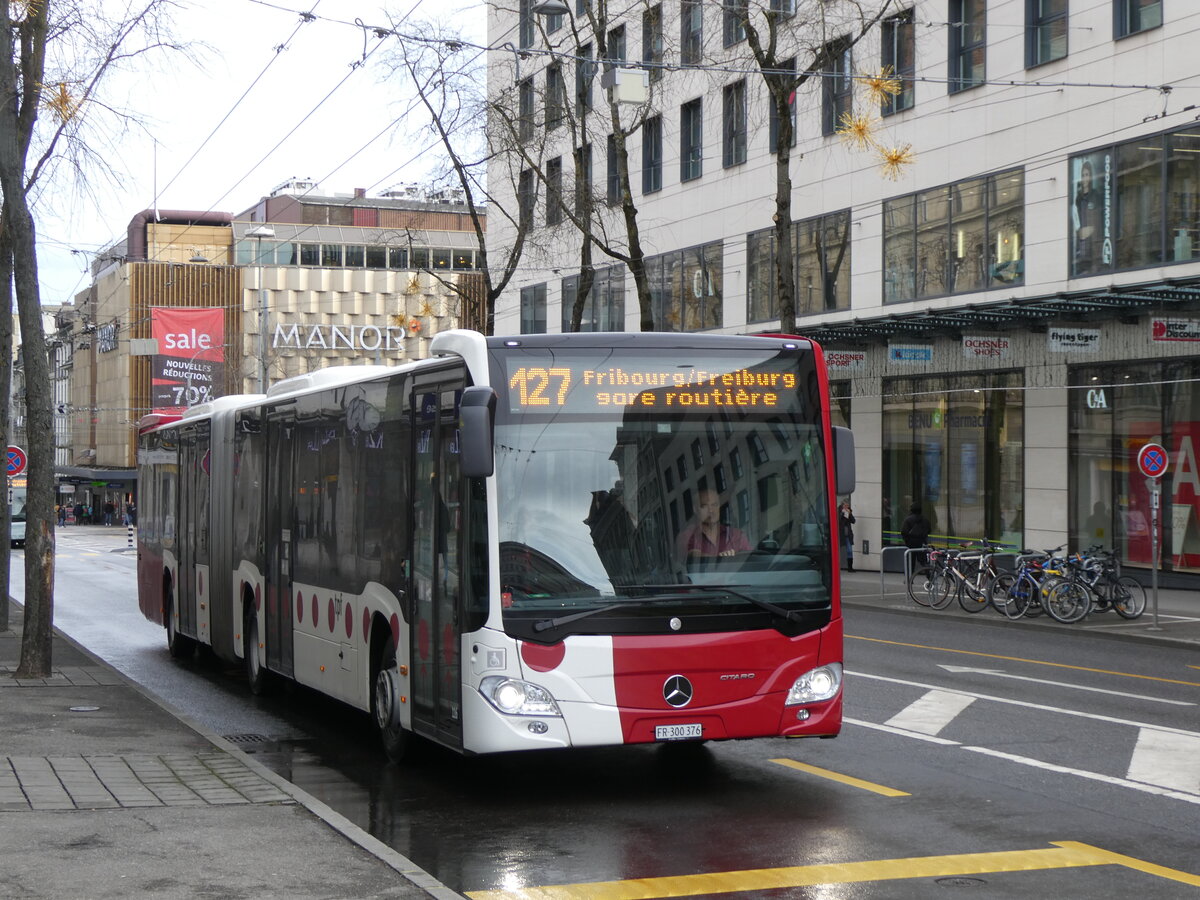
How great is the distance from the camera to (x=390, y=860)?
7543 millimetres

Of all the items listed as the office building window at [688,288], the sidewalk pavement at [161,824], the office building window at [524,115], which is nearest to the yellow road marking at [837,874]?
the sidewalk pavement at [161,824]

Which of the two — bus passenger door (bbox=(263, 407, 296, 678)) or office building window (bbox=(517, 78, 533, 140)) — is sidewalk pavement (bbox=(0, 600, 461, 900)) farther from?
office building window (bbox=(517, 78, 533, 140))

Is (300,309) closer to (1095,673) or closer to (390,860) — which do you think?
(1095,673)

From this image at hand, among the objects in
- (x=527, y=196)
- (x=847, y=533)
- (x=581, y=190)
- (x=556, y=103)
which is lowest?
(x=847, y=533)

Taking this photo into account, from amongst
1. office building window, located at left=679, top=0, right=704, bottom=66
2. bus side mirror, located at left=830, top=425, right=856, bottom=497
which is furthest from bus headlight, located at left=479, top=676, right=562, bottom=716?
office building window, located at left=679, top=0, right=704, bottom=66

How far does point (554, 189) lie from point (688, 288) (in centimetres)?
1025

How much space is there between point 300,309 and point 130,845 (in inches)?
3694

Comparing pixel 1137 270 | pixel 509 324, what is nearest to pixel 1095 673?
pixel 1137 270

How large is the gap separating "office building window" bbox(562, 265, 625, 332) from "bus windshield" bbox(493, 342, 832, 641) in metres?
35.5

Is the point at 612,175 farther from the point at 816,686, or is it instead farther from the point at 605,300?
the point at 816,686

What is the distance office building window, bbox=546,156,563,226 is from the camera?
34450 mm

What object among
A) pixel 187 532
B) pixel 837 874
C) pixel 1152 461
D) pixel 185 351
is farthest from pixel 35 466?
pixel 185 351

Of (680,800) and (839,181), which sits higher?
(839,181)

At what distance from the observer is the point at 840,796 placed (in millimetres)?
9586
